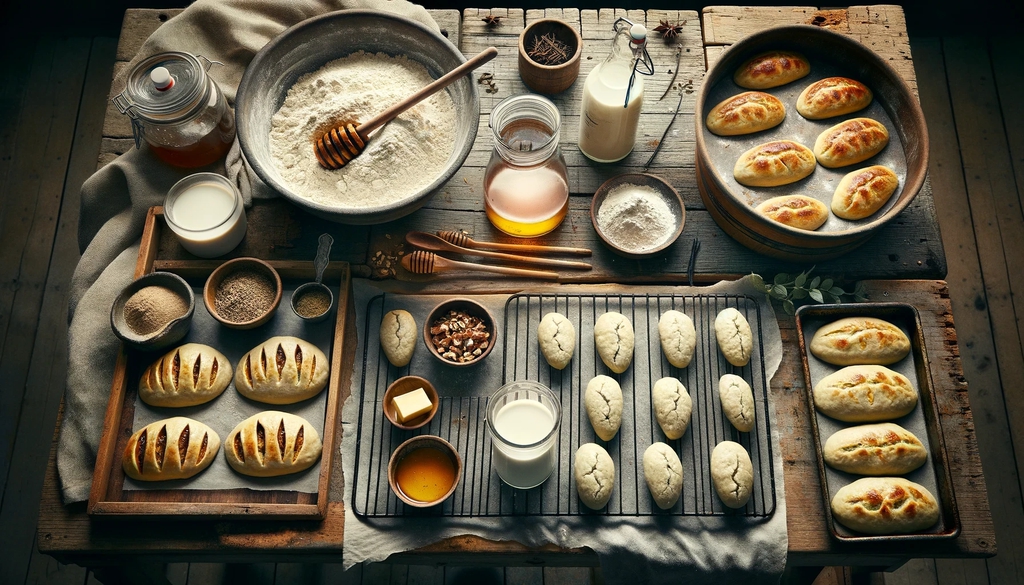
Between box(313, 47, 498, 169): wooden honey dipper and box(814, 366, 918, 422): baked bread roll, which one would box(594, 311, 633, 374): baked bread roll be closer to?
box(814, 366, 918, 422): baked bread roll

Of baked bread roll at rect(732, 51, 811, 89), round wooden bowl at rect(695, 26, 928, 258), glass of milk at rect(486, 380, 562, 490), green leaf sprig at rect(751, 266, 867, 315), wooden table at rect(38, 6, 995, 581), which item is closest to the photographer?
glass of milk at rect(486, 380, 562, 490)

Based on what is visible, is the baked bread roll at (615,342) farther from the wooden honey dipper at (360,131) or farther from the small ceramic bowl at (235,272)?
the small ceramic bowl at (235,272)

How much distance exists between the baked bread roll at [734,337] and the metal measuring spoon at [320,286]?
1313 mm

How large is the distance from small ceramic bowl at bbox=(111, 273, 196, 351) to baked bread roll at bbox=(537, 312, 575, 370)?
1160 mm

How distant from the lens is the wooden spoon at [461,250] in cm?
242

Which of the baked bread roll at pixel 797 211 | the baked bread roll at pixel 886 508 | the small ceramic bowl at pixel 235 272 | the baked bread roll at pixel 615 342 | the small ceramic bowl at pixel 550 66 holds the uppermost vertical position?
the small ceramic bowl at pixel 550 66

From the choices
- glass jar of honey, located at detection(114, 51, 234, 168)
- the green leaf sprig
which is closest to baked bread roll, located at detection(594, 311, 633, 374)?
the green leaf sprig

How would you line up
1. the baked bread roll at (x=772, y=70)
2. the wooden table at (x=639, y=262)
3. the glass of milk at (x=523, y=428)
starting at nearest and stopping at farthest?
the glass of milk at (x=523, y=428)
the wooden table at (x=639, y=262)
the baked bread roll at (x=772, y=70)

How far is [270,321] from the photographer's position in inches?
92.4

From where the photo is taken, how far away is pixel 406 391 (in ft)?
7.40

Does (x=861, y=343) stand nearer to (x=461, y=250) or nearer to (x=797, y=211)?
(x=797, y=211)

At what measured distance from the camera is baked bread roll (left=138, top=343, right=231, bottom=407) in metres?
2.18

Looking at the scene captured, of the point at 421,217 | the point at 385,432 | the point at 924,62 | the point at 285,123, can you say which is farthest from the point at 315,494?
the point at 924,62

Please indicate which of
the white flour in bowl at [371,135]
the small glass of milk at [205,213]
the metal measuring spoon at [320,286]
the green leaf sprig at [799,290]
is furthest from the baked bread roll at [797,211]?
the small glass of milk at [205,213]
